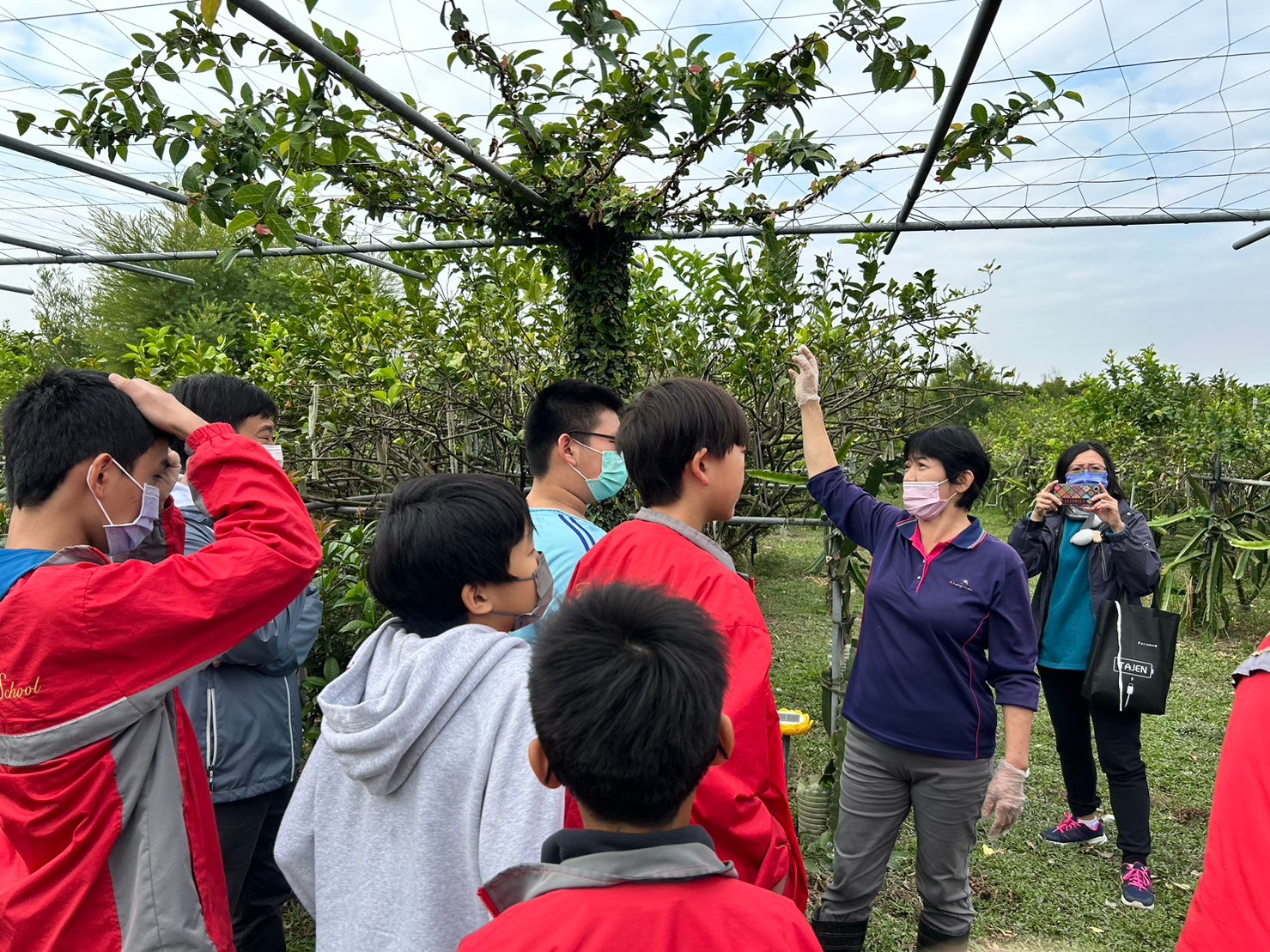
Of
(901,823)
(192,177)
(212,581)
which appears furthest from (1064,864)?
(192,177)

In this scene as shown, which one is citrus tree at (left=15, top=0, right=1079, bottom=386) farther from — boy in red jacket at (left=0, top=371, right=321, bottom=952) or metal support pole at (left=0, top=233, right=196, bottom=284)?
metal support pole at (left=0, top=233, right=196, bottom=284)

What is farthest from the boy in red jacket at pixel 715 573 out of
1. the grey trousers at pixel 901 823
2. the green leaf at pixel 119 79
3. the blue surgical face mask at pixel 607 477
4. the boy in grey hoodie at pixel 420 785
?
the green leaf at pixel 119 79

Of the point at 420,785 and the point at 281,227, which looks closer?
the point at 420,785

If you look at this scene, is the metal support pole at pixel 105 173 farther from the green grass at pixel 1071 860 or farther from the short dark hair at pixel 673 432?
the green grass at pixel 1071 860

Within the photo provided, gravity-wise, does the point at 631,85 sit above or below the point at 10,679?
above

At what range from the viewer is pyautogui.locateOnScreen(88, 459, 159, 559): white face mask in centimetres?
160

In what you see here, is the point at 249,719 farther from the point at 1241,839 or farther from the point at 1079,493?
the point at 1079,493

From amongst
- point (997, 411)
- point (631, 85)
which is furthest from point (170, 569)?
point (997, 411)

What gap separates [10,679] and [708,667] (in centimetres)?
117

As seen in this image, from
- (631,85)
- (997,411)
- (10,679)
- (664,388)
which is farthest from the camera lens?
(997,411)

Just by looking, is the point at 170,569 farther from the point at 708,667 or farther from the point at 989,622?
the point at 989,622

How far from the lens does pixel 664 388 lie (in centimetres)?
187

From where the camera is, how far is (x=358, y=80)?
200cm

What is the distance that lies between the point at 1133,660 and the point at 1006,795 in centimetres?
127
